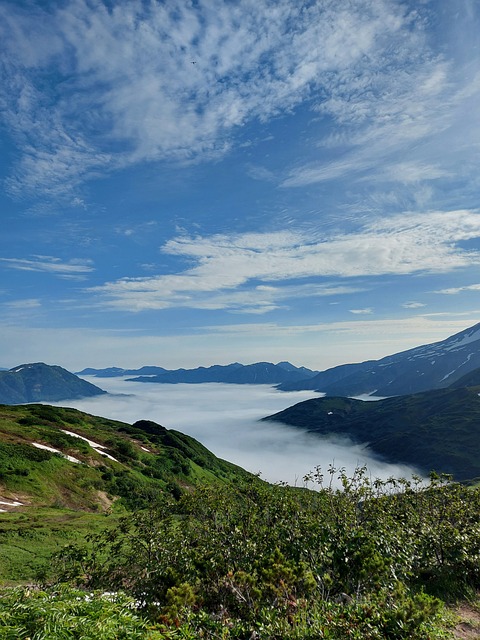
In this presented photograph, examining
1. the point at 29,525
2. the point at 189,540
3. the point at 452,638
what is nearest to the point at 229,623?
the point at 452,638

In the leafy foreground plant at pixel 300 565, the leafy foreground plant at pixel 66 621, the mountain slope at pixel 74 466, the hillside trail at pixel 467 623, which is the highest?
the leafy foreground plant at pixel 66 621

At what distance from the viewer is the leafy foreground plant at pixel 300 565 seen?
966 centimetres

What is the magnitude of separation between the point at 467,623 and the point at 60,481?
6196 centimetres

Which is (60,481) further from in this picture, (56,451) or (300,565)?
(300,565)

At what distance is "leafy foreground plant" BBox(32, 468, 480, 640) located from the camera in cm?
966

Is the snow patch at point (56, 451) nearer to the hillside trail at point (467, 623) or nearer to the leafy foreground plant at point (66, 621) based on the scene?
the leafy foreground plant at point (66, 621)

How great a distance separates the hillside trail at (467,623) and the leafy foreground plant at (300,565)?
0.74 meters

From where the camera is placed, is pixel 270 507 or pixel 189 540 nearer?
pixel 189 540

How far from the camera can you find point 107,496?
202 ft

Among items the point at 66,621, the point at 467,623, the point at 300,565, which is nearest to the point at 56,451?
the point at 300,565

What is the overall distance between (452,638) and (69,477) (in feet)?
213

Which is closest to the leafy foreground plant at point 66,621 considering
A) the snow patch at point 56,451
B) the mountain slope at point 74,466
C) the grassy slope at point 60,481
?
the grassy slope at point 60,481

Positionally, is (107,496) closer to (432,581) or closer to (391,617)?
(432,581)

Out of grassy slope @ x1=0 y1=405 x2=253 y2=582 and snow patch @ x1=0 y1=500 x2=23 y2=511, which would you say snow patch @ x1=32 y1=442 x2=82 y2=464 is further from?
snow patch @ x1=0 y1=500 x2=23 y2=511
